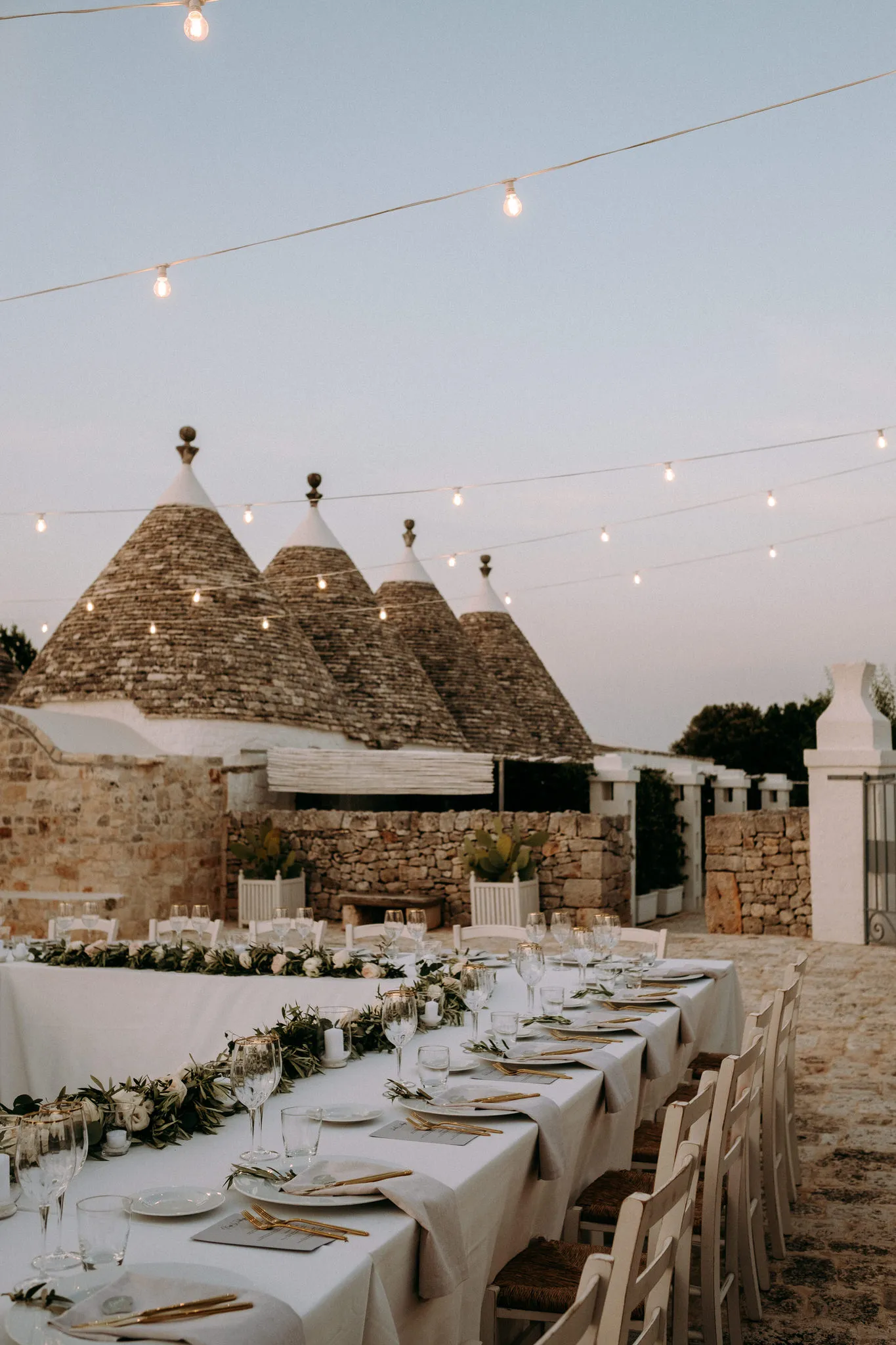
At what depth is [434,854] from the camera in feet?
48.9

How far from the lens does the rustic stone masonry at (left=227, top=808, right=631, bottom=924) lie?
14.1 metres

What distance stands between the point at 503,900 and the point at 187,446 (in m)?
12.9

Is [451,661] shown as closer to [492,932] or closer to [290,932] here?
[492,932]

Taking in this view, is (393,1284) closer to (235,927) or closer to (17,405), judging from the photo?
(235,927)

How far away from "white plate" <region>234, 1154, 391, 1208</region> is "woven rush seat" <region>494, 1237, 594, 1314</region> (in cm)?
58

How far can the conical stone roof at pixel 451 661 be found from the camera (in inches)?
1042

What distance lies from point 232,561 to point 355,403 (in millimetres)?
5408

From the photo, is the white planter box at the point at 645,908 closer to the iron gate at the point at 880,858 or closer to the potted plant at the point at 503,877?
the potted plant at the point at 503,877

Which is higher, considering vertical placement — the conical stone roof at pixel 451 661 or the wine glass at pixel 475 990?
the conical stone roof at pixel 451 661

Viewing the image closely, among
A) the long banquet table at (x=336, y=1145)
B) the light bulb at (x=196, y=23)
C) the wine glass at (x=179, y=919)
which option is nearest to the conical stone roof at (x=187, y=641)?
the wine glass at (x=179, y=919)

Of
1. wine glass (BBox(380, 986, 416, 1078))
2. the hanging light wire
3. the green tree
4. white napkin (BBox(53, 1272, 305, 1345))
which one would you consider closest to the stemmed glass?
wine glass (BBox(380, 986, 416, 1078))

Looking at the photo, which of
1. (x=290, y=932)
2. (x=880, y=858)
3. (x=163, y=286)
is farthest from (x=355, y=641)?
(x=290, y=932)

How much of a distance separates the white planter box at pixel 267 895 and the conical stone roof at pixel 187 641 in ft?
15.2

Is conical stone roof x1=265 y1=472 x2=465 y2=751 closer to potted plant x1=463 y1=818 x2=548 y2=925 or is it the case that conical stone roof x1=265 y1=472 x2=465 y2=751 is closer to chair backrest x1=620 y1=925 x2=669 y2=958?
potted plant x1=463 y1=818 x2=548 y2=925
